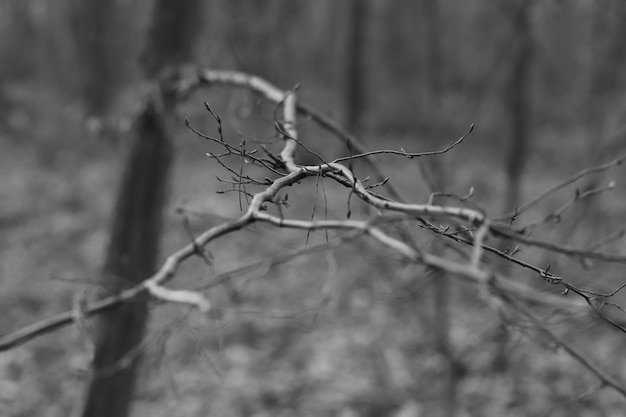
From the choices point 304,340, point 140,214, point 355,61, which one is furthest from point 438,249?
point 355,61

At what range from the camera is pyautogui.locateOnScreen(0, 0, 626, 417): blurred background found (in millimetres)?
4836

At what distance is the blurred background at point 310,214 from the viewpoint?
15.9 ft

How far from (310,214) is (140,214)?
630 cm

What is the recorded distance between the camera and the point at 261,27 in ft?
46.3

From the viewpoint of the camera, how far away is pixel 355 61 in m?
15.0

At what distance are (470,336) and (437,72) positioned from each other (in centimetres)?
395

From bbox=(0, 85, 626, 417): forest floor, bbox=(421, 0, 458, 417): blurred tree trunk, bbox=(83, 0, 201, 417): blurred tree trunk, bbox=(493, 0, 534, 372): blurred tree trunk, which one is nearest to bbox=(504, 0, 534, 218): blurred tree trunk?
bbox=(493, 0, 534, 372): blurred tree trunk

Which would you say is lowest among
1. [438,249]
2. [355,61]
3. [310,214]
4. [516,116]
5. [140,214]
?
[140,214]

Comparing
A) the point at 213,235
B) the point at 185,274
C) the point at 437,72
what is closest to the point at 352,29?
the point at 437,72

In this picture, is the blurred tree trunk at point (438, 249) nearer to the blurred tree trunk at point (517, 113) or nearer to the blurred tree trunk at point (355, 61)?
the blurred tree trunk at point (517, 113)

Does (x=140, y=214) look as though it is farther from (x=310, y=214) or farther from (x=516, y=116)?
(x=310, y=214)

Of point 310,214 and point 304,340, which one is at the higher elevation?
point 310,214

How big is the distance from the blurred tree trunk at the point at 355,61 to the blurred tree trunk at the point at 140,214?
390 inches

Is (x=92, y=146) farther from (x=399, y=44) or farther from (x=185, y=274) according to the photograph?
(x=399, y=44)
